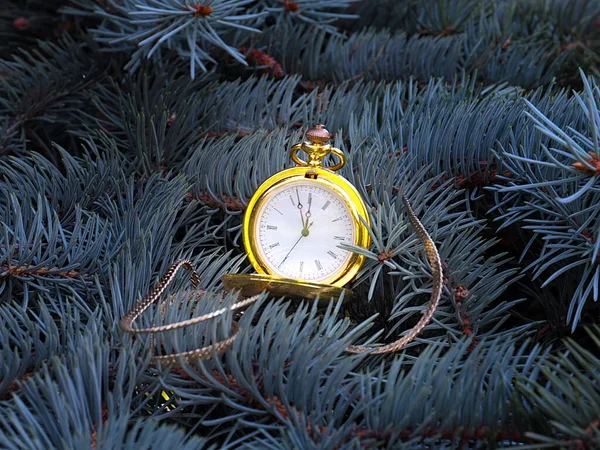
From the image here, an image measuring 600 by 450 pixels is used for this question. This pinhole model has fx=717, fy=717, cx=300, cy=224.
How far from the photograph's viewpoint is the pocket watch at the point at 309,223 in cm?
56

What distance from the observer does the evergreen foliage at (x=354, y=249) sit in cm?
40

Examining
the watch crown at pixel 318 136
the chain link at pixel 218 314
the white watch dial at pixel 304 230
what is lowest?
the chain link at pixel 218 314

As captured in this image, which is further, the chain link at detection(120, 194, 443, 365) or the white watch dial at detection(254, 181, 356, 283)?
the white watch dial at detection(254, 181, 356, 283)

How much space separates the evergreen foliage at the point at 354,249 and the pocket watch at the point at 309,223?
0.02 metres

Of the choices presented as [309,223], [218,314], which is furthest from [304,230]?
[218,314]

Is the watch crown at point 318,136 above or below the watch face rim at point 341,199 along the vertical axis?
above

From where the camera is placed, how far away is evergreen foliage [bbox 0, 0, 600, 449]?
1.32ft

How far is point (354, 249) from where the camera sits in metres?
0.54

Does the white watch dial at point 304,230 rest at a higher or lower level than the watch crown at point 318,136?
lower

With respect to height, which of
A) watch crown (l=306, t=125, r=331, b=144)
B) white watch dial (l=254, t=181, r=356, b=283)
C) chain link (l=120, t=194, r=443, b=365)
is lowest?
chain link (l=120, t=194, r=443, b=365)

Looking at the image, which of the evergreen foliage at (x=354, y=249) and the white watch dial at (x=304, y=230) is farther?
the white watch dial at (x=304, y=230)

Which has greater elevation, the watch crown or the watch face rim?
the watch crown

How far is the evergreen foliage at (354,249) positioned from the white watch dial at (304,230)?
0.10ft

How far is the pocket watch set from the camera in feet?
1.85
